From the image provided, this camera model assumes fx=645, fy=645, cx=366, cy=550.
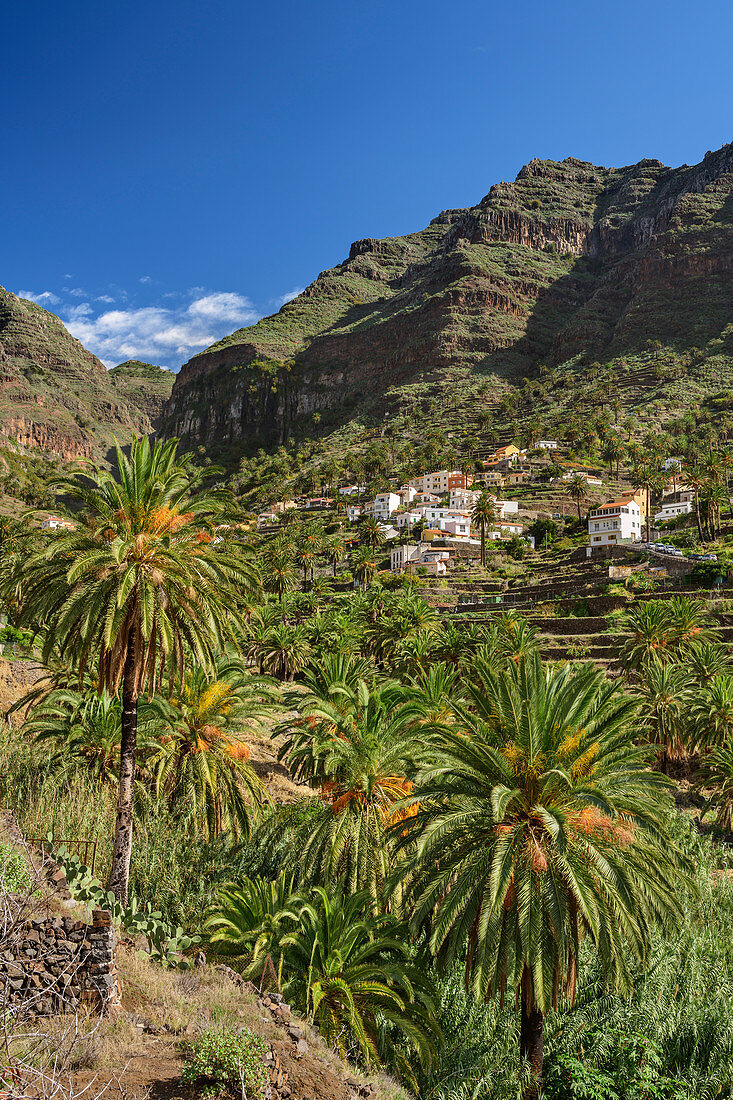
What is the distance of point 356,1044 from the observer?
10.2m

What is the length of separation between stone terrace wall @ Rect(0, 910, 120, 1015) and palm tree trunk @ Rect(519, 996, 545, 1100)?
236 inches

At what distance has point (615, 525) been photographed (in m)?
76.4

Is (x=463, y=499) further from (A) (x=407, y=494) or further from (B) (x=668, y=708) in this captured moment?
(B) (x=668, y=708)

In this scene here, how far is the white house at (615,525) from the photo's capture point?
249ft

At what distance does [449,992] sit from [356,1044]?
2488mm

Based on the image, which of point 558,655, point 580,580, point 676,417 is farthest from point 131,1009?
point 676,417

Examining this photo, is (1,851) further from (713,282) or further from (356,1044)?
(713,282)

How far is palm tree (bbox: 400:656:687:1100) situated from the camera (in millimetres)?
8555

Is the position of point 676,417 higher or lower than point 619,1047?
higher

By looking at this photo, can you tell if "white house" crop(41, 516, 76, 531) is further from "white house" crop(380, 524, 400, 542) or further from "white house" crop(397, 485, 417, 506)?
"white house" crop(397, 485, 417, 506)

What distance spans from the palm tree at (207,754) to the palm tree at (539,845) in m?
6.49

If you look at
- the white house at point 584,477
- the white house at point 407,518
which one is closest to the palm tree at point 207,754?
the white house at point 407,518

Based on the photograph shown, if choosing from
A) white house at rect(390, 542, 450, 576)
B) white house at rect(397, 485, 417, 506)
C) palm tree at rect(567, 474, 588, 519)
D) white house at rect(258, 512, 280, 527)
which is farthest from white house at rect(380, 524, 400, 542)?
white house at rect(258, 512, 280, 527)

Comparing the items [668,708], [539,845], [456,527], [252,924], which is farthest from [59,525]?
[456,527]
